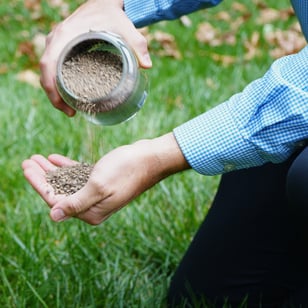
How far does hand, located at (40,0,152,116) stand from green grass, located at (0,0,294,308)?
18cm

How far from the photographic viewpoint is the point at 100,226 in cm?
204

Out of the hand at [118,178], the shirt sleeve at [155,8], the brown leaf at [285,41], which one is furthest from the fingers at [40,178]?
the brown leaf at [285,41]

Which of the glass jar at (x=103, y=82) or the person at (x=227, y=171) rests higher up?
the glass jar at (x=103, y=82)

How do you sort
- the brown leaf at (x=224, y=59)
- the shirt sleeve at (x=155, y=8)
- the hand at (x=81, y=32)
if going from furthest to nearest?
Result: 1. the brown leaf at (x=224, y=59)
2. the shirt sleeve at (x=155, y=8)
3. the hand at (x=81, y=32)

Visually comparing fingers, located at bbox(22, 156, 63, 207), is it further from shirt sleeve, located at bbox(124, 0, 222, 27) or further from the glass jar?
shirt sleeve, located at bbox(124, 0, 222, 27)

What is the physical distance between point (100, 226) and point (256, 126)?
840 mm

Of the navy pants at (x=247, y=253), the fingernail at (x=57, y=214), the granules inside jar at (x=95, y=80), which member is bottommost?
the navy pants at (x=247, y=253)

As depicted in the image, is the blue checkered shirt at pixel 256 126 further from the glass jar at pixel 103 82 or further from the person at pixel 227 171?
the glass jar at pixel 103 82

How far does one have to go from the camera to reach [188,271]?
1.82m

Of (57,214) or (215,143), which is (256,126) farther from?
(57,214)

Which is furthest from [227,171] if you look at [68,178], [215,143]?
[68,178]

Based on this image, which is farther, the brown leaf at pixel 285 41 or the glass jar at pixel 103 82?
the brown leaf at pixel 285 41

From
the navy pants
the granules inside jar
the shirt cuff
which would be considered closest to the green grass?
the navy pants

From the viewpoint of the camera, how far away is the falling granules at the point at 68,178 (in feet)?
4.81
